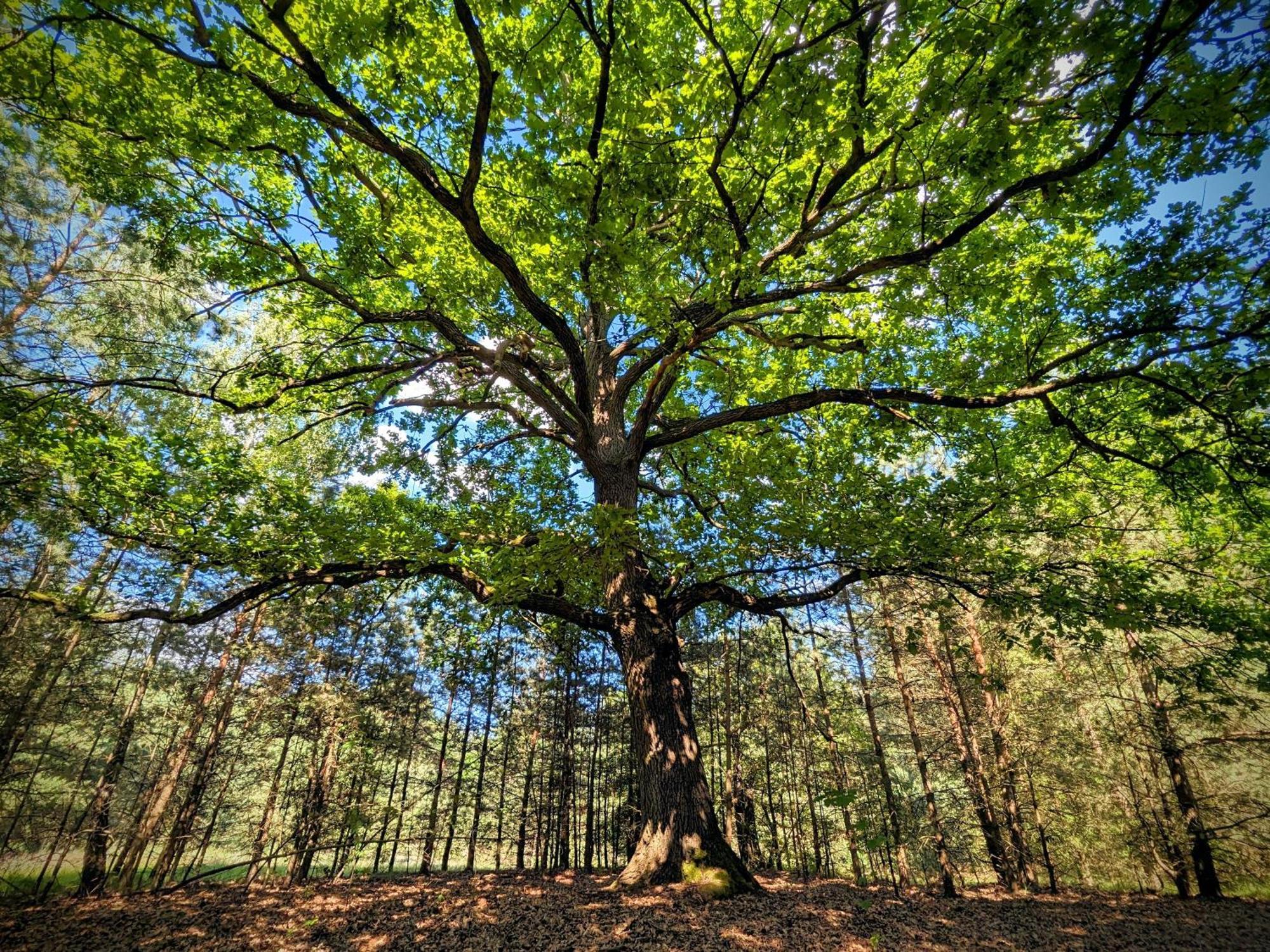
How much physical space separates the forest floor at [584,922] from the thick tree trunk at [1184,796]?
136 centimetres

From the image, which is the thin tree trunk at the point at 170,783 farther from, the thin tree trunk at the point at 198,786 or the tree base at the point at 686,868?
the tree base at the point at 686,868

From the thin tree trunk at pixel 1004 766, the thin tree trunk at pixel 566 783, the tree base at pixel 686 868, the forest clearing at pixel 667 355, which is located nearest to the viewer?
the forest clearing at pixel 667 355

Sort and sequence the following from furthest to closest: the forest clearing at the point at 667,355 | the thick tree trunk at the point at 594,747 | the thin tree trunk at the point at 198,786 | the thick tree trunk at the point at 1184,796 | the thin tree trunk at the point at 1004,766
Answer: the thick tree trunk at the point at 594,747 < the thin tree trunk at the point at 198,786 < the thin tree trunk at the point at 1004,766 < the thick tree trunk at the point at 1184,796 < the forest clearing at the point at 667,355

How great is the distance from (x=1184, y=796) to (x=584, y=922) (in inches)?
584

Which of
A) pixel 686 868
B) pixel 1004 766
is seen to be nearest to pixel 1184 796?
pixel 1004 766

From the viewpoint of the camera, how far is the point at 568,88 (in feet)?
21.4

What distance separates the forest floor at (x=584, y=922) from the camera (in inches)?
183

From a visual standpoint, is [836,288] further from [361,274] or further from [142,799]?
[142,799]

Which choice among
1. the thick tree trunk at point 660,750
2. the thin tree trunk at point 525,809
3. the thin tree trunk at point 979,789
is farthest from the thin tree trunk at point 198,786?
the thin tree trunk at point 979,789

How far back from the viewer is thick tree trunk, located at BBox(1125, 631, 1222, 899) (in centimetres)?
1060

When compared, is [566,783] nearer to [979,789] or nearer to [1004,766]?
[979,789]

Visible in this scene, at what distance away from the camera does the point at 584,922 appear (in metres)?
4.79

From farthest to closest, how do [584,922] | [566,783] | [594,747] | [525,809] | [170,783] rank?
[594,747] → [525,809] → [566,783] → [170,783] → [584,922]

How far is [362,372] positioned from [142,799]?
34.6m
